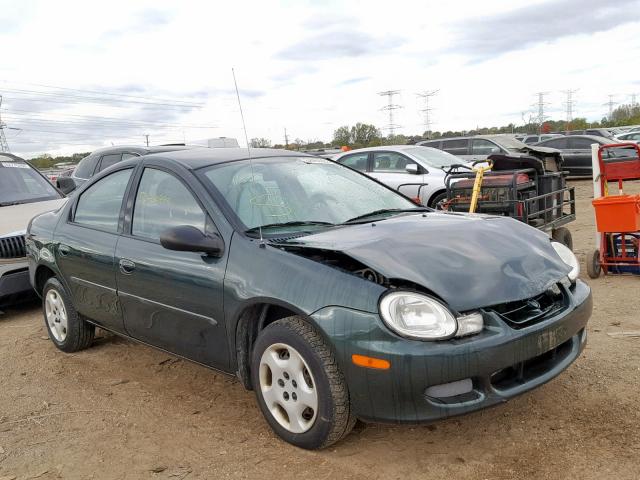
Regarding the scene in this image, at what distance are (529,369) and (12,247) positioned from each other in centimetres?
527

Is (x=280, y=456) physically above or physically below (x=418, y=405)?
below

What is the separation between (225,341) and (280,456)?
0.69m

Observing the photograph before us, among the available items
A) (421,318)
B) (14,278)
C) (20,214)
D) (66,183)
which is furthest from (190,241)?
(66,183)

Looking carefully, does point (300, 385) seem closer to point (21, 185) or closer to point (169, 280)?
point (169, 280)

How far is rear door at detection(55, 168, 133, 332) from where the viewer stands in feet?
13.6

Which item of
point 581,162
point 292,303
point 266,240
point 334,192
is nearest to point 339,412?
point 292,303

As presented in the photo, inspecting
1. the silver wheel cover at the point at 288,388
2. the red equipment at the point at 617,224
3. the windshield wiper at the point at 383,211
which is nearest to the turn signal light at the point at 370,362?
the silver wheel cover at the point at 288,388

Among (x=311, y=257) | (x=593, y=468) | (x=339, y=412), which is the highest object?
(x=311, y=257)

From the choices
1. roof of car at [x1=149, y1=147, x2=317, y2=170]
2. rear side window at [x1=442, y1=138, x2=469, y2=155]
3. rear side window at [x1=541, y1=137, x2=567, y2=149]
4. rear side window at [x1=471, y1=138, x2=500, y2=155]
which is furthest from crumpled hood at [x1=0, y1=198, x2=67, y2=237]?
rear side window at [x1=541, y1=137, x2=567, y2=149]

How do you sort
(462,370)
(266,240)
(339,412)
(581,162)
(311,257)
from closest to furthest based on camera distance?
(462,370)
(339,412)
(311,257)
(266,240)
(581,162)

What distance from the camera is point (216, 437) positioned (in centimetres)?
330

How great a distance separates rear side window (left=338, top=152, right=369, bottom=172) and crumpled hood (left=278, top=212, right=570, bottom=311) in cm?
824

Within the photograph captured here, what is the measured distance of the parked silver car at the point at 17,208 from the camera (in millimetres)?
6020

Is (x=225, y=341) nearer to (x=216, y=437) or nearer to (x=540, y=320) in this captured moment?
(x=216, y=437)
